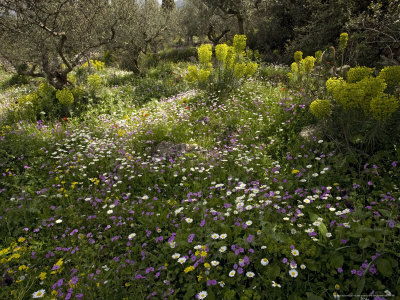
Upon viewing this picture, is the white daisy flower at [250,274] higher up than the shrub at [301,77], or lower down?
lower down

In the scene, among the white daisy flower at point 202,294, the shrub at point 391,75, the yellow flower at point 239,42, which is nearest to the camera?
the white daisy flower at point 202,294

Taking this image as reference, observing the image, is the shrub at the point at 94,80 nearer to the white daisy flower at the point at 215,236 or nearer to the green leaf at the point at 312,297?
the white daisy flower at the point at 215,236

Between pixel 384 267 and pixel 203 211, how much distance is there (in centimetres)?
187

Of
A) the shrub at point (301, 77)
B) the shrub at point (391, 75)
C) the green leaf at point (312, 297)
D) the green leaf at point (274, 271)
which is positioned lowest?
the green leaf at point (312, 297)

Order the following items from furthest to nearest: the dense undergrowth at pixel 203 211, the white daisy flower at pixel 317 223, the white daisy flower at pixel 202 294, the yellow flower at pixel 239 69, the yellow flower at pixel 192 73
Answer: the yellow flower at pixel 192 73
the yellow flower at pixel 239 69
the white daisy flower at pixel 317 223
the dense undergrowth at pixel 203 211
the white daisy flower at pixel 202 294

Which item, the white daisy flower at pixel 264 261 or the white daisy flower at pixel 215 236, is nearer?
the white daisy flower at pixel 264 261

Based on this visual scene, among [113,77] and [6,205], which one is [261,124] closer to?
[6,205]

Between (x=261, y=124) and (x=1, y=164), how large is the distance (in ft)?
17.6

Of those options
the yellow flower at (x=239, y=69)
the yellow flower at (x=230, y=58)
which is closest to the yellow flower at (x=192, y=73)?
the yellow flower at (x=230, y=58)

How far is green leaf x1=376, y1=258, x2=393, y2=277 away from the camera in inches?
80.0

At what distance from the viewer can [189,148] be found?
4.97 metres

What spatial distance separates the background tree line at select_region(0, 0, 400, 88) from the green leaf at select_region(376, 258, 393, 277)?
463 cm

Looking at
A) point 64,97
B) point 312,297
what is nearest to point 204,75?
point 64,97

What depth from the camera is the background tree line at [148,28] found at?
7.30 metres
